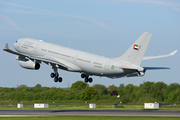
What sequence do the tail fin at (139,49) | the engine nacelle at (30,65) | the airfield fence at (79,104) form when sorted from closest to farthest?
the tail fin at (139,49) < the engine nacelle at (30,65) < the airfield fence at (79,104)

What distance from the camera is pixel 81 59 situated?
7056cm

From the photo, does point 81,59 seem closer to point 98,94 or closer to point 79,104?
point 79,104

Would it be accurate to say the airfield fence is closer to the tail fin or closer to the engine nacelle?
the engine nacelle

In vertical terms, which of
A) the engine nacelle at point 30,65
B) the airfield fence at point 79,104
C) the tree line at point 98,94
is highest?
the engine nacelle at point 30,65

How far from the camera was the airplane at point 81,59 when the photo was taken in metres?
64.1

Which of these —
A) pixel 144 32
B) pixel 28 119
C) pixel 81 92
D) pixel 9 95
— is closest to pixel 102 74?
pixel 144 32

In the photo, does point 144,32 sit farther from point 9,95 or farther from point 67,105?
point 9,95

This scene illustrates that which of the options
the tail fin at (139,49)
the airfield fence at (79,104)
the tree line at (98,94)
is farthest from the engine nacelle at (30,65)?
the tree line at (98,94)

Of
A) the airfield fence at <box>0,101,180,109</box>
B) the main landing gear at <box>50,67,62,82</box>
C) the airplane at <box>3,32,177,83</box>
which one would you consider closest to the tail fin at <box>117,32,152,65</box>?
the airplane at <box>3,32,177,83</box>

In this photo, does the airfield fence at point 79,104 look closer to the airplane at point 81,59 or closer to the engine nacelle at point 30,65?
the airplane at point 81,59

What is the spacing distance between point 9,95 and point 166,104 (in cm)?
5860

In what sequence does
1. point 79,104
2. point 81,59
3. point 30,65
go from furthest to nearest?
point 79,104 → point 30,65 → point 81,59

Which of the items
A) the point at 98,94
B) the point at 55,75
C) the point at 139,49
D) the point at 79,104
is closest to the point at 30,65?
the point at 55,75

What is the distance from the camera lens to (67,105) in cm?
11831
